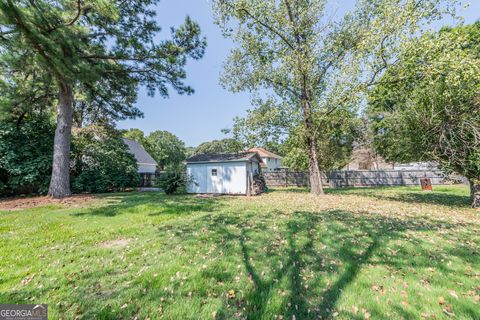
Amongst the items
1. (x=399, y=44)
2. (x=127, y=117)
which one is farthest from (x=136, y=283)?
(x=127, y=117)

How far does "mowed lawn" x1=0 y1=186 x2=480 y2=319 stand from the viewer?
234 centimetres

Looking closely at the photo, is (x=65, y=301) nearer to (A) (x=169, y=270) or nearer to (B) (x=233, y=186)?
(A) (x=169, y=270)

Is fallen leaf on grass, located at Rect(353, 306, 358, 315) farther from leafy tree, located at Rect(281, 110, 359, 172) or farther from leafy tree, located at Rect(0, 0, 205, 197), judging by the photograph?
leafy tree, located at Rect(281, 110, 359, 172)

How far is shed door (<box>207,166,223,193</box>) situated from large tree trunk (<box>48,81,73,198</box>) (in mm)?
7396

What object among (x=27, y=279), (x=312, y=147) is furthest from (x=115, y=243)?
(x=312, y=147)

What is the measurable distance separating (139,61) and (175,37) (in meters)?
1.96

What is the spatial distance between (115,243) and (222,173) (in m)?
9.63

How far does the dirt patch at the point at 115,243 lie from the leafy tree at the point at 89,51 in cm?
695

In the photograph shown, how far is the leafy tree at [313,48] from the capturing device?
821cm

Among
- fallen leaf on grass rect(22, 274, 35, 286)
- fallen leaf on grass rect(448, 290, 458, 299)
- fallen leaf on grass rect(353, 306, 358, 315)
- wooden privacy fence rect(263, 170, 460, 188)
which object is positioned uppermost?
wooden privacy fence rect(263, 170, 460, 188)

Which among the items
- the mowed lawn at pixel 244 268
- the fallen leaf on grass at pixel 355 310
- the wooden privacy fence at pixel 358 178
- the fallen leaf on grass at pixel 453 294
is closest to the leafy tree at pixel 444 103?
the mowed lawn at pixel 244 268

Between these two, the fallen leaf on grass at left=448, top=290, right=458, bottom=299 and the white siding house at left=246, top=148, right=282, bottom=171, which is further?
the white siding house at left=246, top=148, right=282, bottom=171

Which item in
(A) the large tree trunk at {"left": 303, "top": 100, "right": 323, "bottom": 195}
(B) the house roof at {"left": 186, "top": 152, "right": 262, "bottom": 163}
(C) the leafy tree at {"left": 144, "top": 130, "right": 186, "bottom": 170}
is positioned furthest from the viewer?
(C) the leafy tree at {"left": 144, "top": 130, "right": 186, "bottom": 170}

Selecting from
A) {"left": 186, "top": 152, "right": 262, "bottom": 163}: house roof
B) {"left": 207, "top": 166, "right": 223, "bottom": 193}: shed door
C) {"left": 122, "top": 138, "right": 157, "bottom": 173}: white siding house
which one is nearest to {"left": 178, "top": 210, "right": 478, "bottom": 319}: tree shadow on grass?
{"left": 186, "top": 152, "right": 262, "bottom": 163}: house roof
